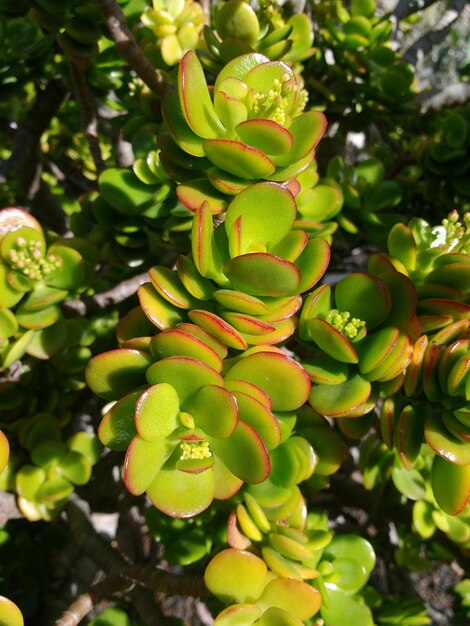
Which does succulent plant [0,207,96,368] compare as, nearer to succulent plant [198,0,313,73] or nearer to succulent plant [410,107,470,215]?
succulent plant [198,0,313,73]

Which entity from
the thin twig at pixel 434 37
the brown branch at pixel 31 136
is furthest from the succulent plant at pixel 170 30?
the thin twig at pixel 434 37

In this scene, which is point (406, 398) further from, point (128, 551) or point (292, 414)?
point (128, 551)

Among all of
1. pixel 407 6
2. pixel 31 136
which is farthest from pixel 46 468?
pixel 407 6

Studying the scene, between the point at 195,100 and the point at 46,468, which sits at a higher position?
the point at 195,100

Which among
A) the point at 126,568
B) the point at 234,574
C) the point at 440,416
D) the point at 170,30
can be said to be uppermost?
the point at 170,30

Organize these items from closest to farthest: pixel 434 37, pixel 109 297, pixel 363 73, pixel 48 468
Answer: pixel 48 468 < pixel 109 297 < pixel 363 73 < pixel 434 37

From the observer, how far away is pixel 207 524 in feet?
3.25

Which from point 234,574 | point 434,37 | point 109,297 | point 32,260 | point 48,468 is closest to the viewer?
point 234,574

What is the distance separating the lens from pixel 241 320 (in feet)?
1.80

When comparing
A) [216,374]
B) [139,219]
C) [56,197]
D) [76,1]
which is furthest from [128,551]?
[76,1]

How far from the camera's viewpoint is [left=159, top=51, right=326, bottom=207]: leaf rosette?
56cm

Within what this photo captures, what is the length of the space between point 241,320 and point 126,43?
Answer: 0.54 m

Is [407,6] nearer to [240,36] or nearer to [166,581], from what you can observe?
[240,36]

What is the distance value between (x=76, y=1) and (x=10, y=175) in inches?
29.5
